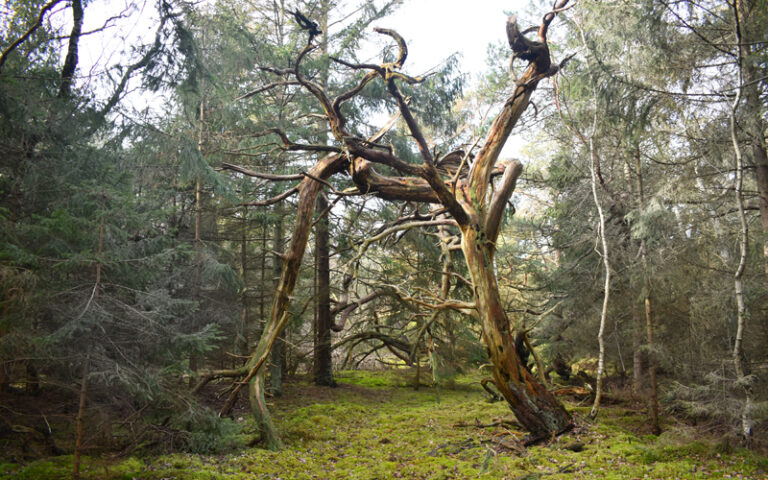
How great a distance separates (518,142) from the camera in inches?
694

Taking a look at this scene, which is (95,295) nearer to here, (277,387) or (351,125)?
(277,387)

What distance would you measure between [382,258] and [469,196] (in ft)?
13.3

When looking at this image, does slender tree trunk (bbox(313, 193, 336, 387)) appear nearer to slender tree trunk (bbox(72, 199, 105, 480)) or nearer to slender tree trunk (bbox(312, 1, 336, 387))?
slender tree trunk (bbox(312, 1, 336, 387))

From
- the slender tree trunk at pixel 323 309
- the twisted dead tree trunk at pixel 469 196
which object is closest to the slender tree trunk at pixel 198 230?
the twisted dead tree trunk at pixel 469 196

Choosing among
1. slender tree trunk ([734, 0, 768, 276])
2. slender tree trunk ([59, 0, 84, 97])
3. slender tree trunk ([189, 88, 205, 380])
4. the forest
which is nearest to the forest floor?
the forest

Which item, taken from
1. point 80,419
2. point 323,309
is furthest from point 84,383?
point 323,309

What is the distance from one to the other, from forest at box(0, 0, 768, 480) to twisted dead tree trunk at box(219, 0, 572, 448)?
0.11 ft

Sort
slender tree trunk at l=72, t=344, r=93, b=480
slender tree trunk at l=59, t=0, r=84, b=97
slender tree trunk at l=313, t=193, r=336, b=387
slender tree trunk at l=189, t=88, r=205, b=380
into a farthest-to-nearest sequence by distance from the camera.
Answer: slender tree trunk at l=313, t=193, r=336, b=387 → slender tree trunk at l=189, t=88, r=205, b=380 → slender tree trunk at l=59, t=0, r=84, b=97 → slender tree trunk at l=72, t=344, r=93, b=480

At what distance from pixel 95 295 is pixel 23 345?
633mm

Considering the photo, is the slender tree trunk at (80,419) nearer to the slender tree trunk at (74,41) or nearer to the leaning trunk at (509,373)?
the slender tree trunk at (74,41)

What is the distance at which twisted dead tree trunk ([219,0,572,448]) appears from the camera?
5254mm

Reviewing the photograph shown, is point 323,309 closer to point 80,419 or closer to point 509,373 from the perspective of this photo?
point 509,373

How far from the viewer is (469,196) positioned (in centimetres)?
588

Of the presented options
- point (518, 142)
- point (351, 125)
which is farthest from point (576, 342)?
point (518, 142)
